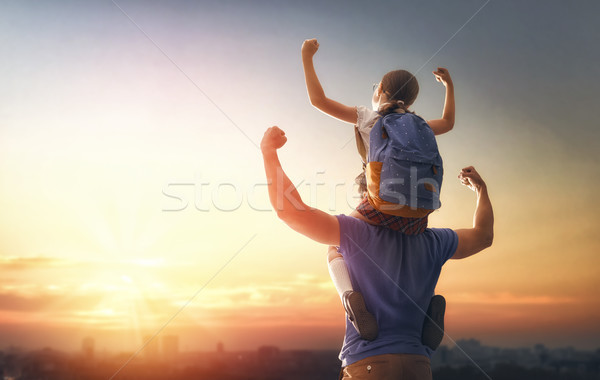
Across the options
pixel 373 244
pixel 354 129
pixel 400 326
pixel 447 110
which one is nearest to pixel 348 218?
pixel 373 244

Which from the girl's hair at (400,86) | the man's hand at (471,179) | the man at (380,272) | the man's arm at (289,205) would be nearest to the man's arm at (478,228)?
the man's hand at (471,179)

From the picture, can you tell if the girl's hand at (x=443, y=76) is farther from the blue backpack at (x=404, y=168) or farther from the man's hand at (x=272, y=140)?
the man's hand at (x=272, y=140)

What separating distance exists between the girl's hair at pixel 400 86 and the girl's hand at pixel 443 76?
44 cm

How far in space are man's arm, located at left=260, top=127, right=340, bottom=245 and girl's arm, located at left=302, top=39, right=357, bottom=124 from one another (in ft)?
1.12

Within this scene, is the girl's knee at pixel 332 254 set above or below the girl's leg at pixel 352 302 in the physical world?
above

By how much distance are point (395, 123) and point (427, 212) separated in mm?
332

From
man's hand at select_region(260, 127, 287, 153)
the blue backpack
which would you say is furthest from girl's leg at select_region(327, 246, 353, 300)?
man's hand at select_region(260, 127, 287, 153)

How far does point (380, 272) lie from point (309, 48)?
0.90 m

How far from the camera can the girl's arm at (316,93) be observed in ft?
5.93

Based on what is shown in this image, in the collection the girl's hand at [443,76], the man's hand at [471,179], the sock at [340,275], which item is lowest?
the sock at [340,275]

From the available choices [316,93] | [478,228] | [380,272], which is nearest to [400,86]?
[316,93]

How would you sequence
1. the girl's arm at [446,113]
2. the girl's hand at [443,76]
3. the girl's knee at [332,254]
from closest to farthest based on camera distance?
the girl's knee at [332,254] → the girl's arm at [446,113] → the girl's hand at [443,76]

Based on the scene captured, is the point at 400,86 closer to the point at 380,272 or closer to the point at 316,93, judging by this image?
the point at 316,93

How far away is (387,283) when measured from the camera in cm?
157
